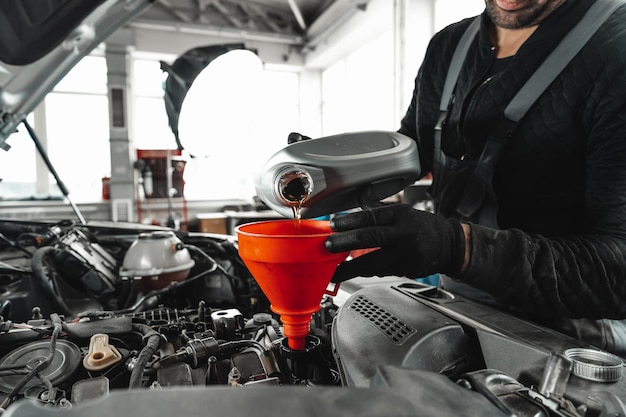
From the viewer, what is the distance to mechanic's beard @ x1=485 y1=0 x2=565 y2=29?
106 cm

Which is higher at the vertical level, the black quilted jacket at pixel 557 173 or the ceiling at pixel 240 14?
the ceiling at pixel 240 14

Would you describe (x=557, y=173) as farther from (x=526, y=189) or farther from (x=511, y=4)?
(x=511, y=4)

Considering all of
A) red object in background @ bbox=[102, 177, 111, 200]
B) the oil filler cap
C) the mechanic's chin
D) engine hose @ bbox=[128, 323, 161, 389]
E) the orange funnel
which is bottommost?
engine hose @ bbox=[128, 323, 161, 389]

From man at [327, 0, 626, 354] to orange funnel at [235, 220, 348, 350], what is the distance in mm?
47

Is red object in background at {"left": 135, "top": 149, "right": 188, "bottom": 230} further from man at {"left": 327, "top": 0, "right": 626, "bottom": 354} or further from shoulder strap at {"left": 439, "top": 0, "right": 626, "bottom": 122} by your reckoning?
shoulder strap at {"left": 439, "top": 0, "right": 626, "bottom": 122}

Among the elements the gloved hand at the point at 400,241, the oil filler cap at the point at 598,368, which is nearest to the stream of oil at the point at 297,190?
the gloved hand at the point at 400,241

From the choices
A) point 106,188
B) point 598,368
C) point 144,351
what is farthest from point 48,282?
point 106,188

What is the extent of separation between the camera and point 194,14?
6.82 m

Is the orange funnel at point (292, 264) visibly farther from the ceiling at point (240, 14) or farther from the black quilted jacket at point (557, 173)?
the ceiling at point (240, 14)

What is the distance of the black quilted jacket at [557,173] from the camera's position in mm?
788

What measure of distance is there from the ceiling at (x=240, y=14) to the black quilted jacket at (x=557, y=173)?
5812 millimetres

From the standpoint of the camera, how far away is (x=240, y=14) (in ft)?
23.1

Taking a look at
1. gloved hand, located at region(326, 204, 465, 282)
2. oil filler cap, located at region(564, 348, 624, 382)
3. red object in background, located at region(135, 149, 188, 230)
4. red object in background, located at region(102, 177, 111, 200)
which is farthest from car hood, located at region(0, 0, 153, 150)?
red object in background, located at region(102, 177, 111, 200)

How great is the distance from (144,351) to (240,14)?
733 centimetres
